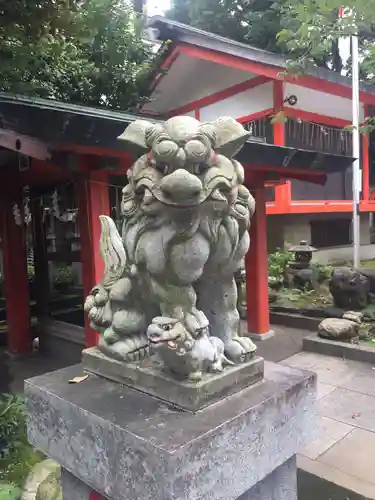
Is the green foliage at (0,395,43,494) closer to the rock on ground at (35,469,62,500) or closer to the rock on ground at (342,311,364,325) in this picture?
the rock on ground at (35,469,62,500)

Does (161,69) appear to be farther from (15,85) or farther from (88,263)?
(88,263)

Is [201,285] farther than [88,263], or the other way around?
[88,263]

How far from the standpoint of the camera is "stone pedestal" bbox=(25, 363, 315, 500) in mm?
1370

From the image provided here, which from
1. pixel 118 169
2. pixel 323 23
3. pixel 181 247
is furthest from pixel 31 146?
pixel 323 23

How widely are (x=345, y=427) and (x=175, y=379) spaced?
2.30m

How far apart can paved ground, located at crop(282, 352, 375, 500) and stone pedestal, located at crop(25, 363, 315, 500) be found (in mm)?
924

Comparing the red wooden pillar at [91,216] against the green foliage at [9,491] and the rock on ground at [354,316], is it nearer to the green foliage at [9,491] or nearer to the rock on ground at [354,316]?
the green foliage at [9,491]

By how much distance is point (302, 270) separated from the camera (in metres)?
7.90

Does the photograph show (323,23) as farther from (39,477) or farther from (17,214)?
(39,477)

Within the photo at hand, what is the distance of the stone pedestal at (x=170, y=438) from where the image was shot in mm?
1370

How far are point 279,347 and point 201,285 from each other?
3979mm

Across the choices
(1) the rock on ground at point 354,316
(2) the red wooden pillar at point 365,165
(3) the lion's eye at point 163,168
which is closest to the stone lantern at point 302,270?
(1) the rock on ground at point 354,316

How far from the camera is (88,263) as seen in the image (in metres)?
4.14

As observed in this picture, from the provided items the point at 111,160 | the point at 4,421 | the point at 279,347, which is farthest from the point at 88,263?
the point at 279,347
